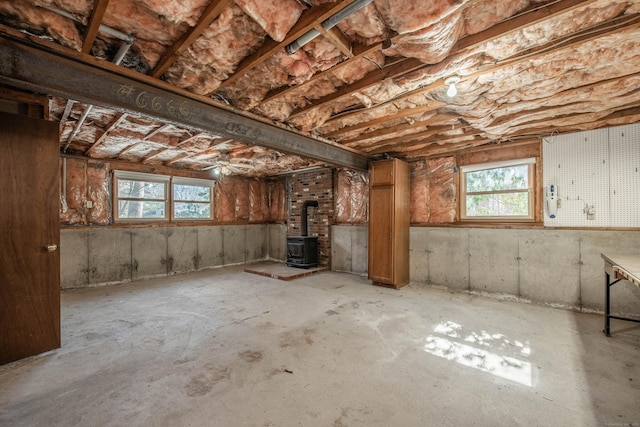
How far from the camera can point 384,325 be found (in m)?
3.07

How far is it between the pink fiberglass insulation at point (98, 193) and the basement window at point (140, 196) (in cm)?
15

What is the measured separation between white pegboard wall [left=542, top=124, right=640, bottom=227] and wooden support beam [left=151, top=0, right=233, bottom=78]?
458cm

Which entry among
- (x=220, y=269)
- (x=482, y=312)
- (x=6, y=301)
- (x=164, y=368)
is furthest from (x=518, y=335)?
(x=220, y=269)

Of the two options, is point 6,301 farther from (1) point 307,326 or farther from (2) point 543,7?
(2) point 543,7

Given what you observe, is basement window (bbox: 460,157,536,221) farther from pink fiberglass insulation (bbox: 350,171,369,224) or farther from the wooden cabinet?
pink fiberglass insulation (bbox: 350,171,369,224)

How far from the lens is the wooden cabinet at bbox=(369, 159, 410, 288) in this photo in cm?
462

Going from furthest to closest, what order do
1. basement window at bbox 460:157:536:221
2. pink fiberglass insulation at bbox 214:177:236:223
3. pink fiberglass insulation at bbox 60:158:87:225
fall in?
pink fiberglass insulation at bbox 214:177:236:223, pink fiberglass insulation at bbox 60:158:87:225, basement window at bbox 460:157:536:221

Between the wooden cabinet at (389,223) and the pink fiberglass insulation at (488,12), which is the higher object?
the pink fiberglass insulation at (488,12)

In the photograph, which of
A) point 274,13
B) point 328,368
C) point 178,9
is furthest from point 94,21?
point 328,368

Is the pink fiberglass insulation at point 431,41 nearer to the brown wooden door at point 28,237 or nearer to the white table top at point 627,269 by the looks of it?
the white table top at point 627,269

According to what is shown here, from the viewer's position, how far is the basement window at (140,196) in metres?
5.37

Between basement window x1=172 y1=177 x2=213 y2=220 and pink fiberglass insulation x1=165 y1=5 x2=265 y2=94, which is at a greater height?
pink fiberglass insulation x1=165 y1=5 x2=265 y2=94

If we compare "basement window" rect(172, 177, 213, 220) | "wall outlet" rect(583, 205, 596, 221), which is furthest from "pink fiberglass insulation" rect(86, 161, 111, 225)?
"wall outlet" rect(583, 205, 596, 221)

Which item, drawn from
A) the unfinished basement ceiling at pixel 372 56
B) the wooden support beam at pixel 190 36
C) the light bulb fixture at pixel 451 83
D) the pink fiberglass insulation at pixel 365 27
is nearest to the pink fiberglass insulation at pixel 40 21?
the unfinished basement ceiling at pixel 372 56
